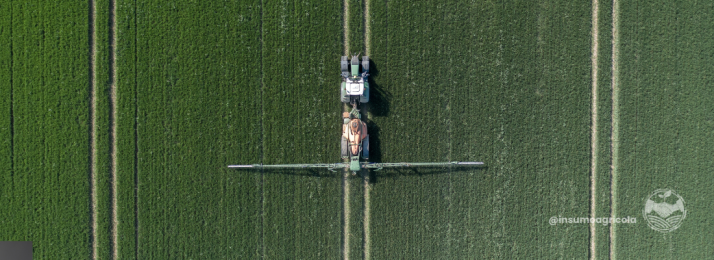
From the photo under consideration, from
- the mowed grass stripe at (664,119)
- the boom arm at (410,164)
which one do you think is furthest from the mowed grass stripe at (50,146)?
the mowed grass stripe at (664,119)

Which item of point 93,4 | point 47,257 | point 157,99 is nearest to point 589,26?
point 157,99

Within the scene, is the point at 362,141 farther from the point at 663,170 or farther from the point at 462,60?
the point at 663,170

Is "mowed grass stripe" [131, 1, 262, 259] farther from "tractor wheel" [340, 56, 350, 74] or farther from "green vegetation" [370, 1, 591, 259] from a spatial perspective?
"green vegetation" [370, 1, 591, 259]

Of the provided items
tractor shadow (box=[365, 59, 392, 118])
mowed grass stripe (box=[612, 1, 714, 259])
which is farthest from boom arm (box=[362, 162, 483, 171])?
mowed grass stripe (box=[612, 1, 714, 259])

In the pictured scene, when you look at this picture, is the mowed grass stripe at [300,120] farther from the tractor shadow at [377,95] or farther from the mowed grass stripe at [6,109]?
the mowed grass stripe at [6,109]

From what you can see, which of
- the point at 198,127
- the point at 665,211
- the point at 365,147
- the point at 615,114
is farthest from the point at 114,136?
the point at 665,211
